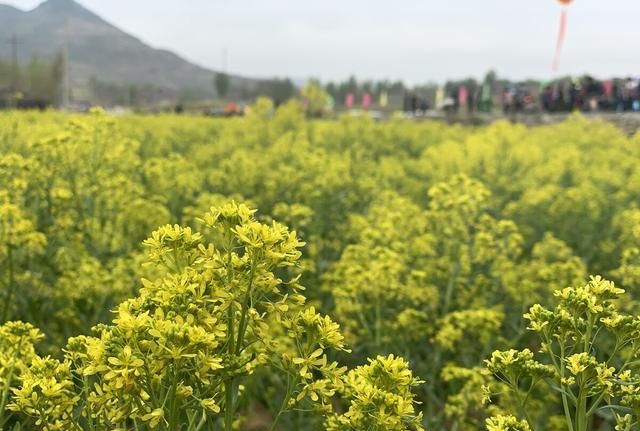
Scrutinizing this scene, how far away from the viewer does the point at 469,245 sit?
13.7 feet

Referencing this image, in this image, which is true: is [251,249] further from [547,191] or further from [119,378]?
[547,191]

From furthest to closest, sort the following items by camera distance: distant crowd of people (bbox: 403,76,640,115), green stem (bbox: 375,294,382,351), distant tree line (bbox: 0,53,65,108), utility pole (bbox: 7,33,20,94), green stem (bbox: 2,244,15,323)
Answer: distant tree line (bbox: 0,53,65,108) → distant crowd of people (bbox: 403,76,640,115) → utility pole (bbox: 7,33,20,94) → green stem (bbox: 375,294,382,351) → green stem (bbox: 2,244,15,323)

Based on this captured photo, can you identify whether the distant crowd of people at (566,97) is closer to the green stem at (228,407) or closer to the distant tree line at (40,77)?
the green stem at (228,407)

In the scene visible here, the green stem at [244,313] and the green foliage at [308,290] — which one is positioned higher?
the green stem at [244,313]

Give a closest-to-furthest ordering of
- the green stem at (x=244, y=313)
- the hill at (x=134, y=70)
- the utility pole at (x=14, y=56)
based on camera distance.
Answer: the green stem at (x=244, y=313)
the utility pole at (x=14, y=56)
the hill at (x=134, y=70)

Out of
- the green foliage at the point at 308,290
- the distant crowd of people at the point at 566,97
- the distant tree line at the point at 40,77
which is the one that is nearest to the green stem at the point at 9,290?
the green foliage at the point at 308,290

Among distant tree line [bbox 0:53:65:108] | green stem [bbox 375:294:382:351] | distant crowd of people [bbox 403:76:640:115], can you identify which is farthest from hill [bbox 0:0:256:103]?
green stem [bbox 375:294:382:351]

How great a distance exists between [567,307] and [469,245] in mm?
2724

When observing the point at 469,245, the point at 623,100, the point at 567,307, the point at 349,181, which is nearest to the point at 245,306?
the point at 567,307

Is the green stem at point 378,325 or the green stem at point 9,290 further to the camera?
the green stem at point 378,325

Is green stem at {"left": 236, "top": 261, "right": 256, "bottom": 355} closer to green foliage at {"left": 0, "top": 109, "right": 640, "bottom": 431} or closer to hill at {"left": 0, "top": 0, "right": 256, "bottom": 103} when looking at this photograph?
green foliage at {"left": 0, "top": 109, "right": 640, "bottom": 431}

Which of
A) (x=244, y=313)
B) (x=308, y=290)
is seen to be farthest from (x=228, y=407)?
(x=308, y=290)

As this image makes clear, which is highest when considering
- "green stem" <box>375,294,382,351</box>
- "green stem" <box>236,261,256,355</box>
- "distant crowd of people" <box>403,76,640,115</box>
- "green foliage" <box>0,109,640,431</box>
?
"distant crowd of people" <box>403,76,640,115</box>

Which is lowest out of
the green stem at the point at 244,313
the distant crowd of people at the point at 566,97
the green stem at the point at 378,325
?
the green stem at the point at 378,325
